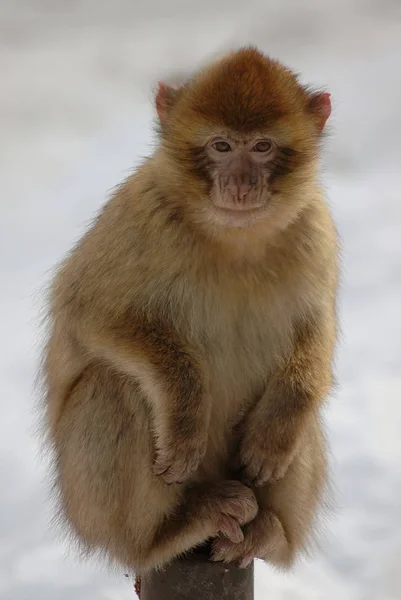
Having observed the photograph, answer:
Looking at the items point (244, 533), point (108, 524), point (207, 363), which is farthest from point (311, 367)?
point (108, 524)

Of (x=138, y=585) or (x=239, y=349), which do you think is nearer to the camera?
(x=239, y=349)

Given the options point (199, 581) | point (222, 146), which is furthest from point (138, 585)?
point (222, 146)

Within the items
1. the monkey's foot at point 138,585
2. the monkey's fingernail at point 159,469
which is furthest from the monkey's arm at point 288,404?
the monkey's foot at point 138,585

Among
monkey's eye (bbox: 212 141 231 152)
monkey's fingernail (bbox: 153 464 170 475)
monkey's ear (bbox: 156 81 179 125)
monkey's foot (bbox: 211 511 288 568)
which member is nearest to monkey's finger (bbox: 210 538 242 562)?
monkey's foot (bbox: 211 511 288 568)

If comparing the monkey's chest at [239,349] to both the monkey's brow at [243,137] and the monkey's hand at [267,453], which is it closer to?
the monkey's hand at [267,453]

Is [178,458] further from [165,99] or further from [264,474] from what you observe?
[165,99]

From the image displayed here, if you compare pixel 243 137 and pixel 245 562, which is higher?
pixel 243 137

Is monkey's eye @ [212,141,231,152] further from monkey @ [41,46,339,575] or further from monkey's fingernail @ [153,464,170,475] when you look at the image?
monkey's fingernail @ [153,464,170,475]
